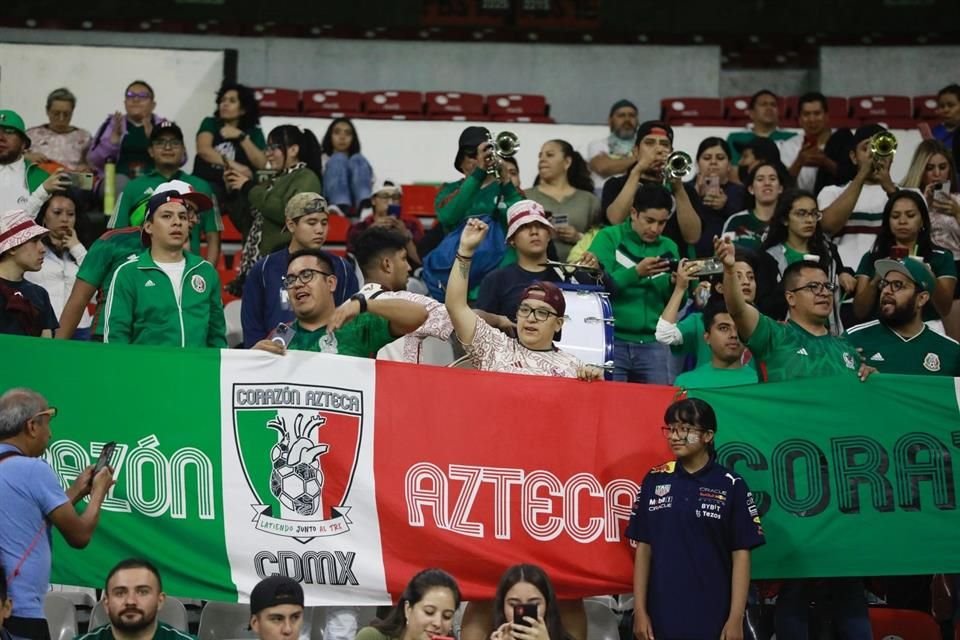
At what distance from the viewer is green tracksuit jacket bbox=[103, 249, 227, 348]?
8.65 m

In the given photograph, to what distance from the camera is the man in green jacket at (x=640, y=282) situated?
9578 mm

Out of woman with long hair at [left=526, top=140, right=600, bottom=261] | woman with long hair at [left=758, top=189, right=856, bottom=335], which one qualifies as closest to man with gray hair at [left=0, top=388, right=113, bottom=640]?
woman with long hair at [left=526, top=140, right=600, bottom=261]

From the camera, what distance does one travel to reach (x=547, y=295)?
800cm

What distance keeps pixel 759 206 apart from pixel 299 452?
4721 millimetres

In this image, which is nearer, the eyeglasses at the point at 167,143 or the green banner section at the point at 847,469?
the green banner section at the point at 847,469

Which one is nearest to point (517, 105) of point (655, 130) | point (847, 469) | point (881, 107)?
point (881, 107)

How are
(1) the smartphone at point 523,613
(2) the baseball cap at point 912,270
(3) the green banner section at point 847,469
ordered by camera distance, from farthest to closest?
(2) the baseball cap at point 912,270 → (3) the green banner section at point 847,469 → (1) the smartphone at point 523,613

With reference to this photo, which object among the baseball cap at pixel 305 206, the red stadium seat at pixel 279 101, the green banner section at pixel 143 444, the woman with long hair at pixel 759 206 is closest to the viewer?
the green banner section at pixel 143 444

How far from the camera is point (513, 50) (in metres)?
19.9

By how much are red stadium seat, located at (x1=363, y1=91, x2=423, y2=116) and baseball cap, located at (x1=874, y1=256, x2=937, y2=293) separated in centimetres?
925

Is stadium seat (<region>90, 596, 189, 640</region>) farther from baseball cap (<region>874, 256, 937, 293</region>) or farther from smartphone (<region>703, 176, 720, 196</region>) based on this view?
smartphone (<region>703, 176, 720, 196</region>)

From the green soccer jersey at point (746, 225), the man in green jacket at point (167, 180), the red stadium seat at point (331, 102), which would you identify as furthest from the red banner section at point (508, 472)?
the red stadium seat at point (331, 102)

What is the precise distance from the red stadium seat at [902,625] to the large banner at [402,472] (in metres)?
0.78

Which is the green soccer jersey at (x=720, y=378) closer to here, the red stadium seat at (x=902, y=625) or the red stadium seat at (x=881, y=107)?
the red stadium seat at (x=902, y=625)
